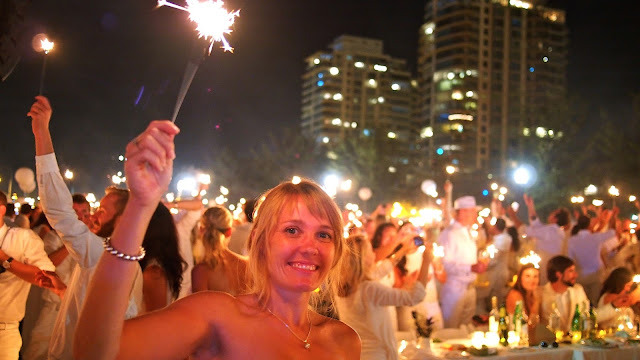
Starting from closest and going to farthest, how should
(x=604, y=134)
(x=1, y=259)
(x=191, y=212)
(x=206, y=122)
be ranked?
1. (x=206, y=122)
2. (x=1, y=259)
3. (x=191, y=212)
4. (x=604, y=134)

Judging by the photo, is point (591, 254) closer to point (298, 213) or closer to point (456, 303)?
point (456, 303)

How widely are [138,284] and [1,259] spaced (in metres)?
1.74

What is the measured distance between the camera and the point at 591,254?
10516 mm

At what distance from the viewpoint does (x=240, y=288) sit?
499 centimetres

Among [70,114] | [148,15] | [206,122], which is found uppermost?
[70,114]

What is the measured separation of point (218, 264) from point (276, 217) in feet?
10.2

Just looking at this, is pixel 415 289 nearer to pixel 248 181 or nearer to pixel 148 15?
pixel 148 15

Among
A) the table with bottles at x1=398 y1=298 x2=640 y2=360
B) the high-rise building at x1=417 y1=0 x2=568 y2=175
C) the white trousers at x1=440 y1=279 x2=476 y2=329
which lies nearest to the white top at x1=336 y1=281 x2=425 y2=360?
the table with bottles at x1=398 y1=298 x2=640 y2=360

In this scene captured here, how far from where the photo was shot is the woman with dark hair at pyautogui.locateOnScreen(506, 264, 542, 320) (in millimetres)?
6855

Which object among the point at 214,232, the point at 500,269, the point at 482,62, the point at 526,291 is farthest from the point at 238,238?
the point at 482,62

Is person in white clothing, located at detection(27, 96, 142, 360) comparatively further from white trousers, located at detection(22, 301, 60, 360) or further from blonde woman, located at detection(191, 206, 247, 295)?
white trousers, located at detection(22, 301, 60, 360)

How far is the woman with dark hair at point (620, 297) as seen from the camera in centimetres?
729

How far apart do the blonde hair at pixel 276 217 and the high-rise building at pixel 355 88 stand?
114169 mm

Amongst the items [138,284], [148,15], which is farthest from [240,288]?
[148,15]
